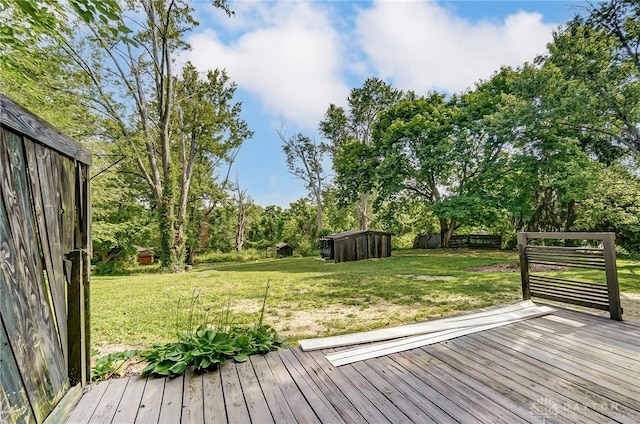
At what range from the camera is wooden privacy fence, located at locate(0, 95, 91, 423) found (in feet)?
3.78

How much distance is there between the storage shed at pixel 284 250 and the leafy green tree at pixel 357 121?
536cm

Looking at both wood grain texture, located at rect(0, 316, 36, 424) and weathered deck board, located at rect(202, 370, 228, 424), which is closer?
wood grain texture, located at rect(0, 316, 36, 424)

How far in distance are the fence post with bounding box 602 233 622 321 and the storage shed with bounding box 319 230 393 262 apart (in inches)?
393

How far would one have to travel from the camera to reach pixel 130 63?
11867mm

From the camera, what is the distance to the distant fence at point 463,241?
49.6 ft

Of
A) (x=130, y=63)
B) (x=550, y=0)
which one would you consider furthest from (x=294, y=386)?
(x=130, y=63)

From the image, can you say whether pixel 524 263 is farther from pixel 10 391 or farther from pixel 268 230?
pixel 268 230

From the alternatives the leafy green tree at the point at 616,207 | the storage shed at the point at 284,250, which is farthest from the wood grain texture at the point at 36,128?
the storage shed at the point at 284,250

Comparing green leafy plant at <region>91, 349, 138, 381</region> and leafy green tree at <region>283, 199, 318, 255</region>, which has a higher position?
leafy green tree at <region>283, 199, 318, 255</region>

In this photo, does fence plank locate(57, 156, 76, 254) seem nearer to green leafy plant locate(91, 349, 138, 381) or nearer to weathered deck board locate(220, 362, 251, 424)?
green leafy plant locate(91, 349, 138, 381)

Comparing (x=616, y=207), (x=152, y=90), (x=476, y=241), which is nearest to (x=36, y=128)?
(x=616, y=207)

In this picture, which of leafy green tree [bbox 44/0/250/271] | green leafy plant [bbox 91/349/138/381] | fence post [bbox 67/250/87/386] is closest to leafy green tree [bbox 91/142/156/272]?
leafy green tree [bbox 44/0/250/271]

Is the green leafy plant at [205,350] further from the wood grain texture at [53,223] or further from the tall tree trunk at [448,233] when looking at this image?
the tall tree trunk at [448,233]

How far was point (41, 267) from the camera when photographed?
4.61 ft
